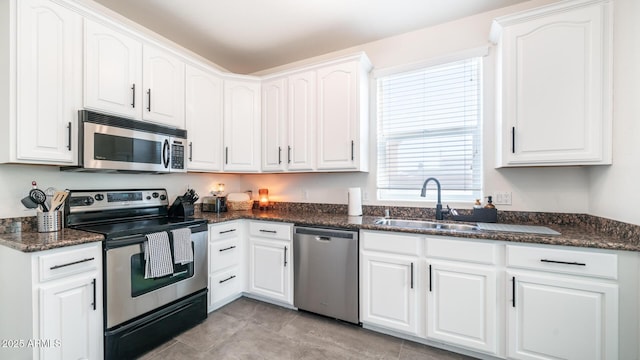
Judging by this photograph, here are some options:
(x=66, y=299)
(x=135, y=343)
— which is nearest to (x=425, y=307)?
(x=135, y=343)

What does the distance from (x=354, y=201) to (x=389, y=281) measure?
875mm

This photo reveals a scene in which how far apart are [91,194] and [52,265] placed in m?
0.81

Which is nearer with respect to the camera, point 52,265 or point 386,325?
point 52,265

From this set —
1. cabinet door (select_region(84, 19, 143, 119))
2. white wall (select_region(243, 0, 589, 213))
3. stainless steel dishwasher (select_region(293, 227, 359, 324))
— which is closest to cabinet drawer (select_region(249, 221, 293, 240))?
stainless steel dishwasher (select_region(293, 227, 359, 324))

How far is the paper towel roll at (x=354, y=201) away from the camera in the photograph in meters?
2.65

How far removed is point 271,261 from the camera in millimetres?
2549

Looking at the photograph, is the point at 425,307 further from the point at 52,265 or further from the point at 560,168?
the point at 52,265

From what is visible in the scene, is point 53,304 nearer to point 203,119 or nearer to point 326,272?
point 326,272

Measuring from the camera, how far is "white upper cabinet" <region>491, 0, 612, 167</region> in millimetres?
1684

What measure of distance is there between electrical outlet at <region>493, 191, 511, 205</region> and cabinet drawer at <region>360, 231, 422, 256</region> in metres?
0.89

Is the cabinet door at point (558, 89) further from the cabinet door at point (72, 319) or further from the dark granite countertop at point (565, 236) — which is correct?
the cabinet door at point (72, 319)

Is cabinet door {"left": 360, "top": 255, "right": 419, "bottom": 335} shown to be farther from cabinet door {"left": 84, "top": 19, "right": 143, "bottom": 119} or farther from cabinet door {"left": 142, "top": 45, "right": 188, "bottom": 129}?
cabinet door {"left": 84, "top": 19, "right": 143, "bottom": 119}

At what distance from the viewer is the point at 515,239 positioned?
1.63 meters

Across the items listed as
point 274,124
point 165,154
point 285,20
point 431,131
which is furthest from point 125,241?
point 431,131
